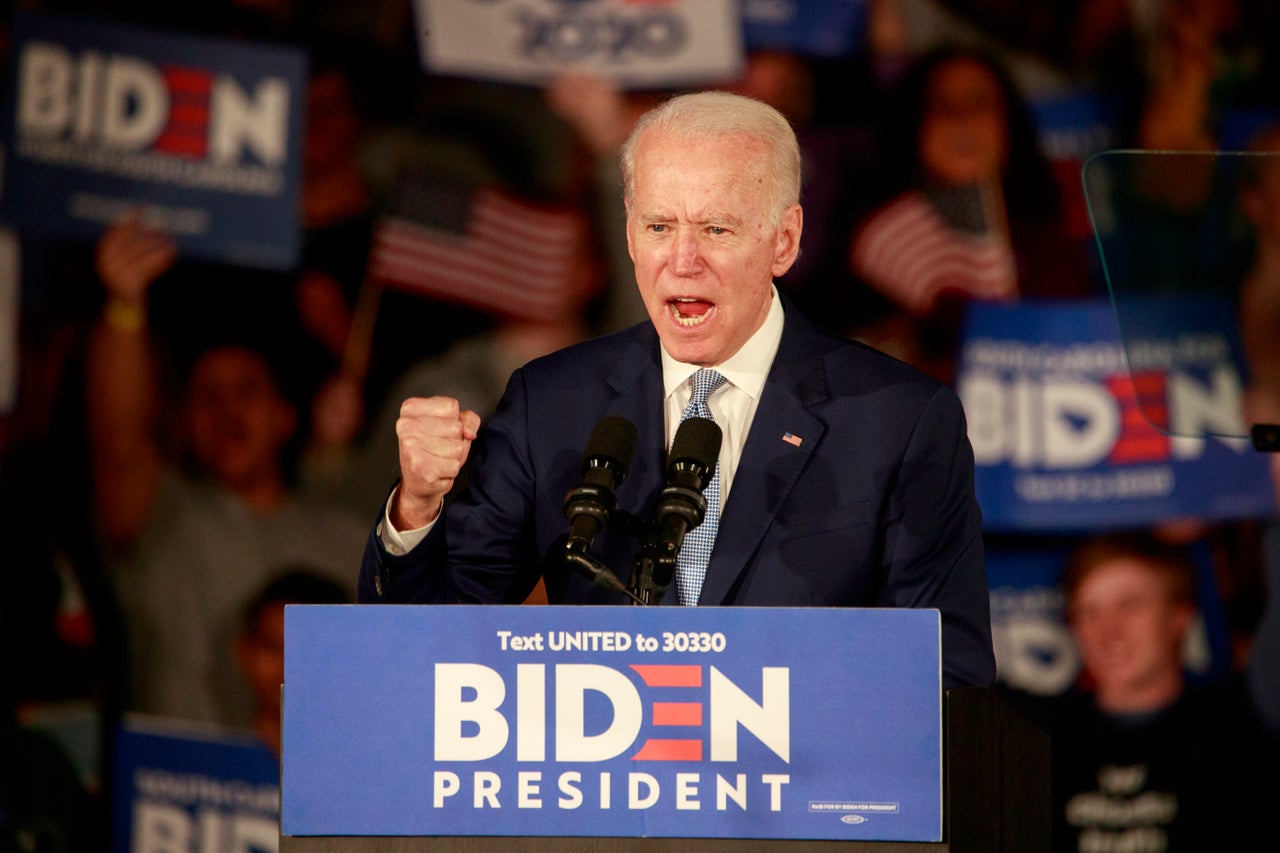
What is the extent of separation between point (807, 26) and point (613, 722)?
3454 millimetres

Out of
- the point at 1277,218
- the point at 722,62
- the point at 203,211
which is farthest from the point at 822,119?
the point at 1277,218

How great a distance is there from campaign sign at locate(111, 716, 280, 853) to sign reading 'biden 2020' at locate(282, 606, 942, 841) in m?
2.97

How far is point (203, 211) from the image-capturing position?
4.44 meters

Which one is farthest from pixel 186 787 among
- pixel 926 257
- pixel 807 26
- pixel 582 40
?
pixel 807 26

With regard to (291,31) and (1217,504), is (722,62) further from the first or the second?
(1217,504)

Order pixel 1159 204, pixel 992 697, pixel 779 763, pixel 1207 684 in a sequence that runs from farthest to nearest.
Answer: pixel 1207 684, pixel 1159 204, pixel 992 697, pixel 779 763

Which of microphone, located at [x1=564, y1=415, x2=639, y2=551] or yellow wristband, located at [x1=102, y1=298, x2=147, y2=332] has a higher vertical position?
yellow wristband, located at [x1=102, y1=298, x2=147, y2=332]

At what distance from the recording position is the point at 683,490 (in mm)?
1665

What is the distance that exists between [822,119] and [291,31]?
5.49ft

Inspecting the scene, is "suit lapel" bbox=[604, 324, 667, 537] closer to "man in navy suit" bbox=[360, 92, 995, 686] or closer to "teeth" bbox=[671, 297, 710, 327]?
"man in navy suit" bbox=[360, 92, 995, 686]

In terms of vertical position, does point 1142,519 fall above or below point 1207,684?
above

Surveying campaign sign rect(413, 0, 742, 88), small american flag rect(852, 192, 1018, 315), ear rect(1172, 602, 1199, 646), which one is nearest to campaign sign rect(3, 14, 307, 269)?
campaign sign rect(413, 0, 742, 88)

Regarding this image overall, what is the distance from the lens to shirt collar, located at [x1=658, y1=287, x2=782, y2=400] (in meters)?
2.15

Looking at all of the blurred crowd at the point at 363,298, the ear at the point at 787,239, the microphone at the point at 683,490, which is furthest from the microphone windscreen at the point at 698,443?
the blurred crowd at the point at 363,298
